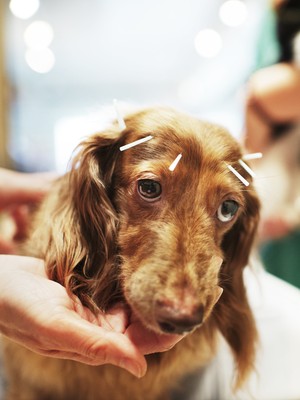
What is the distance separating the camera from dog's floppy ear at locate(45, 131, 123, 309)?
31.9 inches

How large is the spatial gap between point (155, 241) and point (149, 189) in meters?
0.09

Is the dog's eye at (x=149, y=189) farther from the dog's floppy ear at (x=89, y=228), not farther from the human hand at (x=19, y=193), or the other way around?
the human hand at (x=19, y=193)

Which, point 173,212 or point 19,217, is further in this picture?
point 19,217

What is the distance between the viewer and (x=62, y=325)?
601mm

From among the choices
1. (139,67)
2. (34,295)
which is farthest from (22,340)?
(139,67)

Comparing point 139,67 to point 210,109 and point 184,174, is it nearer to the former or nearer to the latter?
point 210,109

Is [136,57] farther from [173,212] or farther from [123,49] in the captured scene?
[173,212]

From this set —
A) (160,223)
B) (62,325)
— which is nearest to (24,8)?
(160,223)

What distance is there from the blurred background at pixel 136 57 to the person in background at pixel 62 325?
46cm

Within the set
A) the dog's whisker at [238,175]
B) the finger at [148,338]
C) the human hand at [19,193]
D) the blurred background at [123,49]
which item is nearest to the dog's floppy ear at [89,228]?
the finger at [148,338]

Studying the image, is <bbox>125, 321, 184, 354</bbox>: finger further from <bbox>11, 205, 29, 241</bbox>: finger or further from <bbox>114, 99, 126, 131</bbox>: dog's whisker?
<bbox>11, 205, 29, 241</bbox>: finger

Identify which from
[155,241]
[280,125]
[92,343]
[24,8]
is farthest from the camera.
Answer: [24,8]

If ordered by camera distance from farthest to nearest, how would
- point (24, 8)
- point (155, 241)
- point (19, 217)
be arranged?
point (19, 217), point (24, 8), point (155, 241)

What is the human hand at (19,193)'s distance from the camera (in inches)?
55.8
